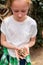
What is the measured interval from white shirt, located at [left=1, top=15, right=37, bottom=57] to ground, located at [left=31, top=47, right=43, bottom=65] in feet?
7.06

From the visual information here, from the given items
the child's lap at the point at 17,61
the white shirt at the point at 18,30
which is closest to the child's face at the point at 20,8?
the white shirt at the point at 18,30

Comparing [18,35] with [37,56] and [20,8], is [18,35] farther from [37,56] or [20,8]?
[37,56]

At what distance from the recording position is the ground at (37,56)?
5497mm

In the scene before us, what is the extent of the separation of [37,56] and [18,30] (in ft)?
8.61

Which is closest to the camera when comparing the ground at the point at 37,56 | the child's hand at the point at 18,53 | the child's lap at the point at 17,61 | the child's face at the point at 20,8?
the child's face at the point at 20,8

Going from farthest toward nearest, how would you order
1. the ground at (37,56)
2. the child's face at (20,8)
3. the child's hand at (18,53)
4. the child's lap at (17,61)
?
1. the ground at (37,56)
2. the child's lap at (17,61)
3. the child's hand at (18,53)
4. the child's face at (20,8)

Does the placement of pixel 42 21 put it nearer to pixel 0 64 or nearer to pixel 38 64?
pixel 38 64

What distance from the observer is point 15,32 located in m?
3.31

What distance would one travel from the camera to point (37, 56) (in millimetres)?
5859

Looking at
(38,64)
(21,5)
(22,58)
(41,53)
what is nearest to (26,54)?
(22,58)

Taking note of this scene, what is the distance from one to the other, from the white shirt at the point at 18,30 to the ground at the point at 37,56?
215cm

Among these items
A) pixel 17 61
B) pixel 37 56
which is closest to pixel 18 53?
pixel 17 61

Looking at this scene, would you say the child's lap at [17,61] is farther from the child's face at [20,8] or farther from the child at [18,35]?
the child's face at [20,8]

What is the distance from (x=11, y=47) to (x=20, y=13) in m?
0.41
